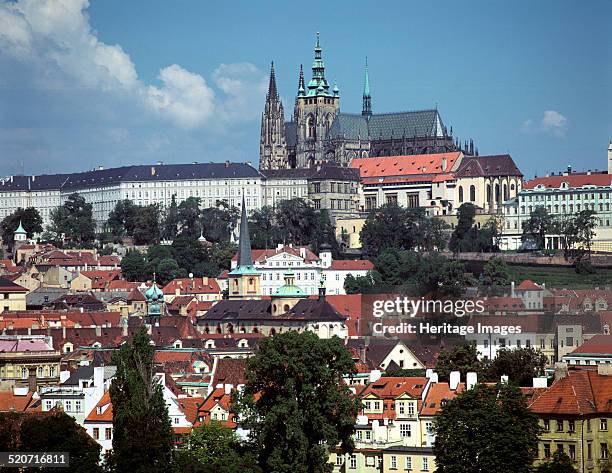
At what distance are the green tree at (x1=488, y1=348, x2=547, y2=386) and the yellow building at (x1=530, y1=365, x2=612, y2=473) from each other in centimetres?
1362

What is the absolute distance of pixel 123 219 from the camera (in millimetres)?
194125

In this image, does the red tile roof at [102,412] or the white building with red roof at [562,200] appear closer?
the red tile roof at [102,412]

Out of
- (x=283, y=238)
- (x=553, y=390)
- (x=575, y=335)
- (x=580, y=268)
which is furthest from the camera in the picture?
(x=283, y=238)

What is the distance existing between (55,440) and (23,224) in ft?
A: 488

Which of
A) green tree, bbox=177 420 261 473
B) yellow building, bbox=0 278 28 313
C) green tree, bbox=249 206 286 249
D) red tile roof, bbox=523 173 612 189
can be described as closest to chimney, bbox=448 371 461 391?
green tree, bbox=177 420 261 473

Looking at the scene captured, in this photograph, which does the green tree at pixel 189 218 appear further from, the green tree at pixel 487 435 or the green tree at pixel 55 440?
the green tree at pixel 487 435

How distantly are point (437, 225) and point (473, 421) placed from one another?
12905 centimetres

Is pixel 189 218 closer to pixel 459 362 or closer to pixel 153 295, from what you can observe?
pixel 153 295

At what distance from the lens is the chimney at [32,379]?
6538 cm

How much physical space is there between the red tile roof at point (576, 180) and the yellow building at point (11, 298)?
6572cm

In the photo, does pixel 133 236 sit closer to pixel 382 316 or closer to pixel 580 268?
pixel 580 268

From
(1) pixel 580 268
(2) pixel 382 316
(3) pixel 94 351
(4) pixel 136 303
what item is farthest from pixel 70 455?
(1) pixel 580 268

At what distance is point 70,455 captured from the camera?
151ft

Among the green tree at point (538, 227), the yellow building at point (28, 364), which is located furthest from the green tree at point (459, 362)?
the green tree at point (538, 227)
